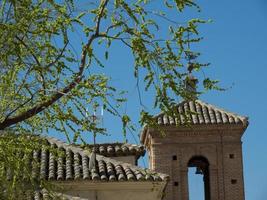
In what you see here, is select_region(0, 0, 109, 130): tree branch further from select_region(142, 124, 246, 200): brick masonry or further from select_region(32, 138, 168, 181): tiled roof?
select_region(142, 124, 246, 200): brick masonry

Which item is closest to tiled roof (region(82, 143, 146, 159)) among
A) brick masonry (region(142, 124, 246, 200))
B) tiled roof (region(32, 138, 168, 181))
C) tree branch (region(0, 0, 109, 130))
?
tiled roof (region(32, 138, 168, 181))

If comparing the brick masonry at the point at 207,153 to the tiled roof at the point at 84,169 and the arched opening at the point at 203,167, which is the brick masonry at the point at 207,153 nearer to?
the arched opening at the point at 203,167

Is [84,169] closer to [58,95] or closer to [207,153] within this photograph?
[207,153]

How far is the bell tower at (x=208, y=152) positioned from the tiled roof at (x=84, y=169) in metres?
4.65

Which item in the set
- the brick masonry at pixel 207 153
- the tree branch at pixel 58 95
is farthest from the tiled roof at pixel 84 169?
the tree branch at pixel 58 95

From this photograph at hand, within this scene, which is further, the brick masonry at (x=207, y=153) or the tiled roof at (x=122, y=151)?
the brick masonry at (x=207, y=153)

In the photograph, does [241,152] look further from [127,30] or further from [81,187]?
[127,30]

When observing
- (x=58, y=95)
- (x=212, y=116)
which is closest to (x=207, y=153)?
(x=212, y=116)

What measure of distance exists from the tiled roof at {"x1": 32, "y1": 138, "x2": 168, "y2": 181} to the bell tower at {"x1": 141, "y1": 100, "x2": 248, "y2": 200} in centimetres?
465

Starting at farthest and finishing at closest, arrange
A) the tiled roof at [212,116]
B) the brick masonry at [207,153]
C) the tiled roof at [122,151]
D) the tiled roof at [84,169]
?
the tiled roof at [212,116]
the brick masonry at [207,153]
the tiled roof at [122,151]
the tiled roof at [84,169]

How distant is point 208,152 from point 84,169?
6.53m

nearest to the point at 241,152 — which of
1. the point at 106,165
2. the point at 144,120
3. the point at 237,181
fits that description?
the point at 237,181

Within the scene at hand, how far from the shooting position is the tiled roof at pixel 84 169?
755 inches

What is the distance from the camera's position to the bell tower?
82.0ft
